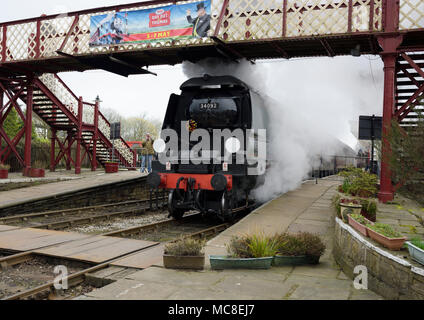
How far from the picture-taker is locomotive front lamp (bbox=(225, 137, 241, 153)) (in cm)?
801

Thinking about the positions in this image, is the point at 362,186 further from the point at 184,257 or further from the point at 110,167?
the point at 110,167

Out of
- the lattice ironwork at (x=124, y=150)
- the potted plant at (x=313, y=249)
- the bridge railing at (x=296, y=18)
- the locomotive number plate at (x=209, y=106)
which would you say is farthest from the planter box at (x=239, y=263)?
the lattice ironwork at (x=124, y=150)

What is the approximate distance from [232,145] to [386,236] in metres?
4.53

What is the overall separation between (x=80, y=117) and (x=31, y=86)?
7.14 ft

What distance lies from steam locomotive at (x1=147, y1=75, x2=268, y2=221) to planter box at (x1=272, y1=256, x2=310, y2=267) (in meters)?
2.97

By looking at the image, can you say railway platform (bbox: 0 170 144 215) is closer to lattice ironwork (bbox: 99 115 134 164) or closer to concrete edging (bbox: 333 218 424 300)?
lattice ironwork (bbox: 99 115 134 164)

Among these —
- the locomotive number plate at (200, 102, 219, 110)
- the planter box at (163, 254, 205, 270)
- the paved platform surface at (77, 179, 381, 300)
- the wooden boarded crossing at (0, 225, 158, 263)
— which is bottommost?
the wooden boarded crossing at (0, 225, 158, 263)

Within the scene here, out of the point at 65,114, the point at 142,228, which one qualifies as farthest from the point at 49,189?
the point at 142,228

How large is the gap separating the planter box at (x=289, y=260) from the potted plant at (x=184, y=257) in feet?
3.04

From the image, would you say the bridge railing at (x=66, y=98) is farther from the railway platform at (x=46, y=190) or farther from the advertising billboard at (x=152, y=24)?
the advertising billboard at (x=152, y=24)

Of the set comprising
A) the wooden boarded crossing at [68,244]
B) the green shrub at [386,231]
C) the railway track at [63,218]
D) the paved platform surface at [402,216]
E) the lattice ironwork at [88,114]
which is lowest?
the railway track at [63,218]

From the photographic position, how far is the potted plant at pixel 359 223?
4.40m

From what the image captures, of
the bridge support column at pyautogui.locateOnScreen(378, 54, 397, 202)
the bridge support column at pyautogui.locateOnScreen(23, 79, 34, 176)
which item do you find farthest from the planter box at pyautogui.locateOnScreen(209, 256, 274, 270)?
the bridge support column at pyautogui.locateOnScreen(23, 79, 34, 176)
